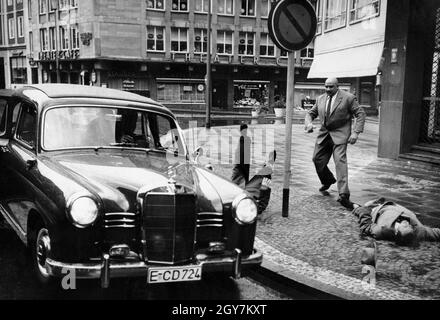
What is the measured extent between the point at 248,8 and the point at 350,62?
1123 inches

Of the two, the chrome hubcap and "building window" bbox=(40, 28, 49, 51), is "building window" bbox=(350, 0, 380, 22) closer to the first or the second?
the chrome hubcap

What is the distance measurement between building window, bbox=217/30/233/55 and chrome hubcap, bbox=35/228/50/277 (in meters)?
41.1

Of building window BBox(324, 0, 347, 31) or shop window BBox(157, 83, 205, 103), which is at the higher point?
building window BBox(324, 0, 347, 31)

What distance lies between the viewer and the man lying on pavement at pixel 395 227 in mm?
5496

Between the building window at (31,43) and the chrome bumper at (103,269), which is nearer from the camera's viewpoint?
the chrome bumper at (103,269)

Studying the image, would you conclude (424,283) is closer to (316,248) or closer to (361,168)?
(316,248)

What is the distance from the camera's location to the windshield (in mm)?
4766

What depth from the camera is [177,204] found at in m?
3.72

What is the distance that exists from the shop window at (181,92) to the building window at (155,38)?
3.27m

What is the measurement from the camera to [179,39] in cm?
4269

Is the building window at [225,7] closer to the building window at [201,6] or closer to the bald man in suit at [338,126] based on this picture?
the building window at [201,6]

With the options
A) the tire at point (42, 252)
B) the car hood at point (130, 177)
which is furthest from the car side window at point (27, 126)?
the tire at point (42, 252)

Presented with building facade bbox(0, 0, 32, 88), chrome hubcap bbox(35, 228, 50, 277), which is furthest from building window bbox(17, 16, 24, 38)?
chrome hubcap bbox(35, 228, 50, 277)
